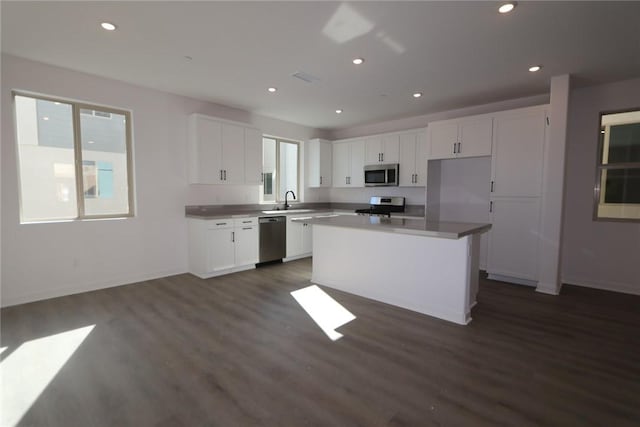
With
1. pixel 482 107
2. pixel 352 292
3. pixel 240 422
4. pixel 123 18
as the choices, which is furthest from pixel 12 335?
pixel 482 107

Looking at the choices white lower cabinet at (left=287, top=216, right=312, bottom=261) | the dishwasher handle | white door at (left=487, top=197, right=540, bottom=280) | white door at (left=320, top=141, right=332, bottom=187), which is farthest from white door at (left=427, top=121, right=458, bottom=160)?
the dishwasher handle

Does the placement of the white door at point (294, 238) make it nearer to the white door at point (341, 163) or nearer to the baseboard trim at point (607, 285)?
the white door at point (341, 163)

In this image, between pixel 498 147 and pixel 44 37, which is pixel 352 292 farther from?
pixel 44 37

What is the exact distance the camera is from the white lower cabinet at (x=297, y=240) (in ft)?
18.2

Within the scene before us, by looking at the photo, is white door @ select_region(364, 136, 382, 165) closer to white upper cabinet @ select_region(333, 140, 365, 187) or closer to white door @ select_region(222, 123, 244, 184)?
white upper cabinet @ select_region(333, 140, 365, 187)

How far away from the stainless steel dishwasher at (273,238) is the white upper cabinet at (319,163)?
1511mm

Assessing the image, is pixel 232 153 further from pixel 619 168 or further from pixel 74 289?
pixel 619 168

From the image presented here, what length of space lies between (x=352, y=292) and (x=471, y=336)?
4.82ft

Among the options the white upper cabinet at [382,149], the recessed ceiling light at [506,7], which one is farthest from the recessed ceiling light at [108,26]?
the white upper cabinet at [382,149]

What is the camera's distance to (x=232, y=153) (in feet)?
16.4

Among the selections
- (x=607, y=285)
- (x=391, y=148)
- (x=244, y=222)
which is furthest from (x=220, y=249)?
(x=607, y=285)

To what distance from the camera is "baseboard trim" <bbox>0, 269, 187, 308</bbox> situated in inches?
135

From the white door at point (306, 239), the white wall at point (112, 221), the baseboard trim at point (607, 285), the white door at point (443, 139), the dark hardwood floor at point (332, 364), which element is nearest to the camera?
the dark hardwood floor at point (332, 364)

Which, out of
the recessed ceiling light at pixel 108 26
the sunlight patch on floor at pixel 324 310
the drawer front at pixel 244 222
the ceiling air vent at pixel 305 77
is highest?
the ceiling air vent at pixel 305 77
